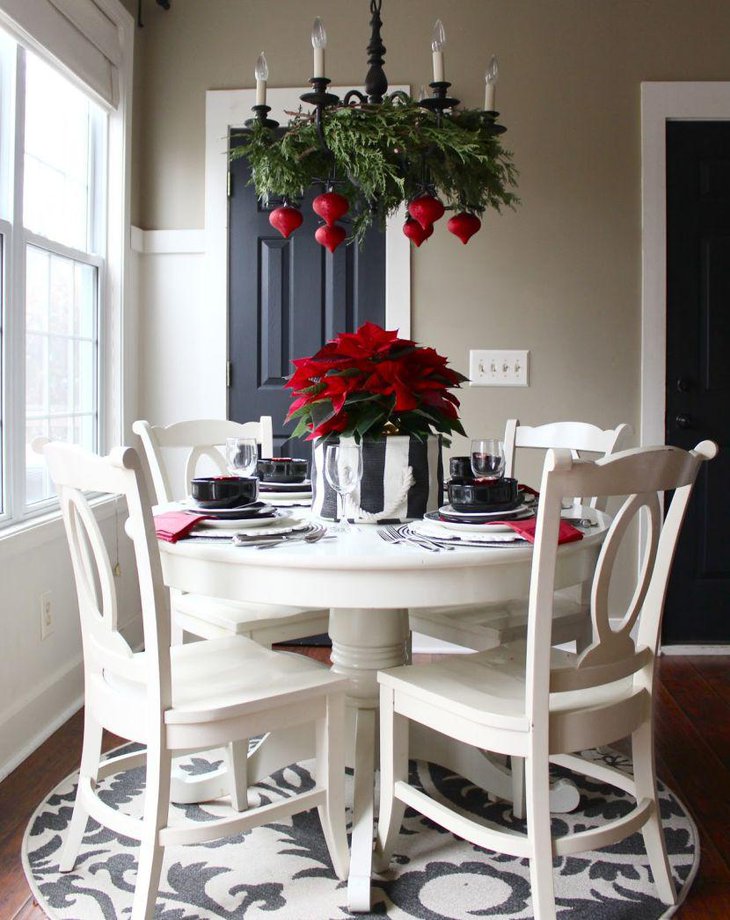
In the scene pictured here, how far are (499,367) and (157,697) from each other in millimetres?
2318

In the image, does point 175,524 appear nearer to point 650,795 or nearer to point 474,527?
point 474,527

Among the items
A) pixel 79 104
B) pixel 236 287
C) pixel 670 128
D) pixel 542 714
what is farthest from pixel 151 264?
pixel 542 714

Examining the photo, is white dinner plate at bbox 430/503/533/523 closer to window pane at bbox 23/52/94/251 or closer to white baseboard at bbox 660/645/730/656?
window pane at bbox 23/52/94/251

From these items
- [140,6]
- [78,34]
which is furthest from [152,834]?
[140,6]

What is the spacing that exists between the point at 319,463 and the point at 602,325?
76.0 inches

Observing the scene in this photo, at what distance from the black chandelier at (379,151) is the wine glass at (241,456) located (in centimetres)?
51

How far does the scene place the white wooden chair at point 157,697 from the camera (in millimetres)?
1593

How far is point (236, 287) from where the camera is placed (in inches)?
144

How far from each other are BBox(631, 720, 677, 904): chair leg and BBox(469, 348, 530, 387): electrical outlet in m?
2.00

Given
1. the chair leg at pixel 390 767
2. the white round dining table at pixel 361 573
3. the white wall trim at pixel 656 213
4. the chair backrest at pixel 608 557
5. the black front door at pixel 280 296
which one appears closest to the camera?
the chair backrest at pixel 608 557

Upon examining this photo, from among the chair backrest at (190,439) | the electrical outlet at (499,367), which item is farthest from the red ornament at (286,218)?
the electrical outlet at (499,367)

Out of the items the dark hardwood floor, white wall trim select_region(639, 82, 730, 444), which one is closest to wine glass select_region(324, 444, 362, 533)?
the dark hardwood floor

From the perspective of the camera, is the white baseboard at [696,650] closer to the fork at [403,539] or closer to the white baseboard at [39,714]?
the fork at [403,539]

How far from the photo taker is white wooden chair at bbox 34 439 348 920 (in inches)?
62.7
